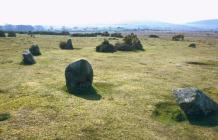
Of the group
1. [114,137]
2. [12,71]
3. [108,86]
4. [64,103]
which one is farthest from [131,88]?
[12,71]

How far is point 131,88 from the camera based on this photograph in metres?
38.6

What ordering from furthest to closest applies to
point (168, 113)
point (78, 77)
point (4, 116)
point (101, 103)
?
point (78, 77), point (101, 103), point (168, 113), point (4, 116)

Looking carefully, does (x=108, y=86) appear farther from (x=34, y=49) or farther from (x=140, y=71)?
(x=34, y=49)

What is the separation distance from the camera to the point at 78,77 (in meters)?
35.9

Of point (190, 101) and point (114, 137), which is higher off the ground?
point (190, 101)

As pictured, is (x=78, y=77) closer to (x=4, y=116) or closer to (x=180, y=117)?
(x=4, y=116)

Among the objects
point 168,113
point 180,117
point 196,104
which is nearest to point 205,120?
point 196,104

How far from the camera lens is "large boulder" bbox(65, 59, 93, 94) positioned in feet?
118

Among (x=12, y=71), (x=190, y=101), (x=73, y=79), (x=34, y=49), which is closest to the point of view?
(x=190, y=101)

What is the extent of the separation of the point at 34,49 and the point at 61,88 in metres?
31.7

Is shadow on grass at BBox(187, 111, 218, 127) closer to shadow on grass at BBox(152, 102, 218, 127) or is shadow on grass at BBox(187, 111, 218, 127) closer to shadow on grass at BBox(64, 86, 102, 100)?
shadow on grass at BBox(152, 102, 218, 127)

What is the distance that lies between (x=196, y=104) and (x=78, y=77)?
13.1m

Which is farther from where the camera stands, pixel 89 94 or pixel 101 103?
pixel 89 94

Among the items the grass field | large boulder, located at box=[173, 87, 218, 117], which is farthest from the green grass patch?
large boulder, located at box=[173, 87, 218, 117]
